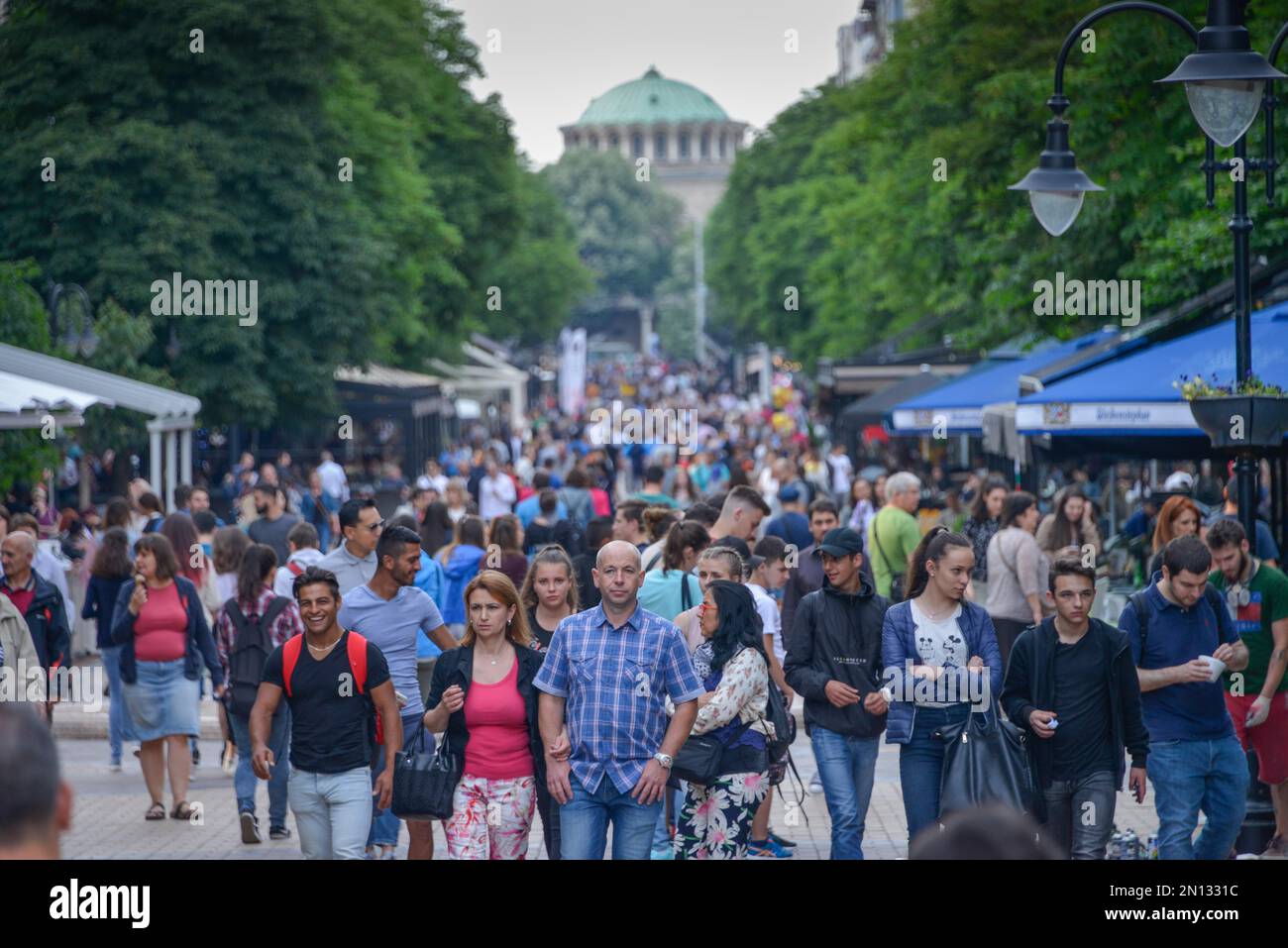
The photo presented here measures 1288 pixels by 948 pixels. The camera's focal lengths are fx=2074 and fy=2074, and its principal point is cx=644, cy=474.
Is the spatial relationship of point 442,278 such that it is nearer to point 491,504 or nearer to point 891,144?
point 891,144

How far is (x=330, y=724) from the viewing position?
321 inches

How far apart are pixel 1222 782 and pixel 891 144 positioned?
29.8m

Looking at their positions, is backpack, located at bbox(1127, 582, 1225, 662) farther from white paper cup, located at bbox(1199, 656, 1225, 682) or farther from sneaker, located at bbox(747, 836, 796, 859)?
sneaker, located at bbox(747, 836, 796, 859)

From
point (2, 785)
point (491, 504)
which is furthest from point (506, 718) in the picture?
point (491, 504)

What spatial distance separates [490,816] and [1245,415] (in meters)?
4.51

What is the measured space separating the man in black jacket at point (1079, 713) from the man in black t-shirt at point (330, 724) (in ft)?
8.33

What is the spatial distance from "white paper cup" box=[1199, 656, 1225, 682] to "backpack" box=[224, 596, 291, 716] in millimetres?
4710

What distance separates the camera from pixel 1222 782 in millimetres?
8539

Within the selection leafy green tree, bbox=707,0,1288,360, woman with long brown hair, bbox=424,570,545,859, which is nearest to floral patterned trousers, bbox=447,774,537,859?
woman with long brown hair, bbox=424,570,545,859

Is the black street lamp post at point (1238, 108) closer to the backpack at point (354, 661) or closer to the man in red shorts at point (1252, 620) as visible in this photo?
the man in red shorts at point (1252, 620)

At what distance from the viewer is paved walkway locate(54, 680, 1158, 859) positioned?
10477mm

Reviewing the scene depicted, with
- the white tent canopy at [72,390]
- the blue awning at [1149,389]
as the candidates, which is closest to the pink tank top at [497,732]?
the blue awning at [1149,389]

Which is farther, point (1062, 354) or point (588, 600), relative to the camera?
point (1062, 354)

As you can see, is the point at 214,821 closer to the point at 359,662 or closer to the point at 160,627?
the point at 160,627
